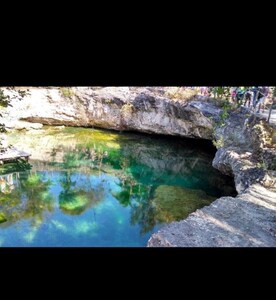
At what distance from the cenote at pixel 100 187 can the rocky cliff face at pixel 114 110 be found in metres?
1.02

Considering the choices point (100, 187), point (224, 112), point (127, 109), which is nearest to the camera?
point (100, 187)

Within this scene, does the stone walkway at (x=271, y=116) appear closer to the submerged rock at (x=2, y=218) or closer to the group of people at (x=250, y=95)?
the group of people at (x=250, y=95)

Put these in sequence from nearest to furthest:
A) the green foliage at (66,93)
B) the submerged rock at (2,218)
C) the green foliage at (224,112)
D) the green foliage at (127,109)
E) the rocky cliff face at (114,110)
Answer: the submerged rock at (2,218)
the green foliage at (224,112)
the rocky cliff face at (114,110)
the green foliage at (127,109)
the green foliage at (66,93)

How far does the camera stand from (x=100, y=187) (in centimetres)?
1202

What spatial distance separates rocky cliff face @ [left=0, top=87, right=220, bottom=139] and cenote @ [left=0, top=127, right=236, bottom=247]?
102cm

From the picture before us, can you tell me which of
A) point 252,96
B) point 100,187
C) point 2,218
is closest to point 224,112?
point 252,96

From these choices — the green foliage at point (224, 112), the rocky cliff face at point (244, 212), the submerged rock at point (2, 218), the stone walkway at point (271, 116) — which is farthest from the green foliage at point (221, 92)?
the submerged rock at point (2, 218)

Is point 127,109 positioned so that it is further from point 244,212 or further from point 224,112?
point 244,212

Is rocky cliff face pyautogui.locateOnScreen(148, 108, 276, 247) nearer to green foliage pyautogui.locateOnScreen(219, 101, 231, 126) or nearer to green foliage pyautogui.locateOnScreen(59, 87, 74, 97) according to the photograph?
green foliage pyautogui.locateOnScreen(219, 101, 231, 126)

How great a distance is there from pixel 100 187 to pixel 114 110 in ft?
24.0

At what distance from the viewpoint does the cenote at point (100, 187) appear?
888 centimetres

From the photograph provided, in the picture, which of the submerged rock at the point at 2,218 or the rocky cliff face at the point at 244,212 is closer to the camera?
the rocky cliff face at the point at 244,212

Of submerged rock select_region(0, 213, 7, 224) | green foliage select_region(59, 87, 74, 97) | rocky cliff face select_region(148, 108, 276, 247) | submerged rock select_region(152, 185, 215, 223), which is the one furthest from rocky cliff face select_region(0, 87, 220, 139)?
submerged rock select_region(0, 213, 7, 224)
